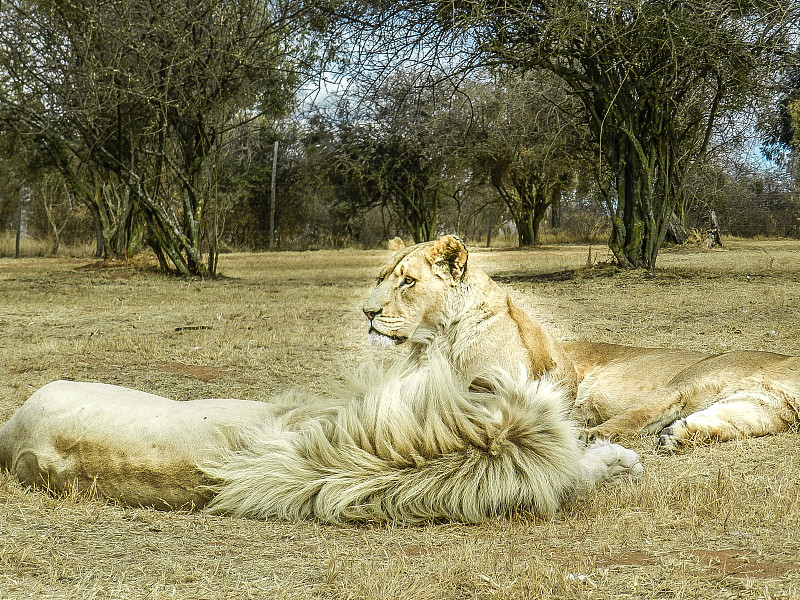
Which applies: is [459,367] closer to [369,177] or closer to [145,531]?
[145,531]

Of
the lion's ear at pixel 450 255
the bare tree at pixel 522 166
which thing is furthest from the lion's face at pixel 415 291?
the bare tree at pixel 522 166

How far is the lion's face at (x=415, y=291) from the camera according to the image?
4586mm

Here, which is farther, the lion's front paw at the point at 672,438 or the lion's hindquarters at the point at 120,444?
the lion's front paw at the point at 672,438

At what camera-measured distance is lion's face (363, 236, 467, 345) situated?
4586 millimetres

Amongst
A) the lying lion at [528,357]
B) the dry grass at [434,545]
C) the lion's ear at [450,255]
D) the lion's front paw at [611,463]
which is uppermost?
the lion's ear at [450,255]

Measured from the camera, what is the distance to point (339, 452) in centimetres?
336

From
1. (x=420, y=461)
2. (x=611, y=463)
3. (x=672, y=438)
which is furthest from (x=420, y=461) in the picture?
(x=672, y=438)

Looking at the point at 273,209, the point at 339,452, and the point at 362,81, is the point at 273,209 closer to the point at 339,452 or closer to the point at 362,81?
the point at 362,81

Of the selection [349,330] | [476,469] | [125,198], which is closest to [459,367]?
[476,469]

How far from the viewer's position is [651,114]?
14.5 meters

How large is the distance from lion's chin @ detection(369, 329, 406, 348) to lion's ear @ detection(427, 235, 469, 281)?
1.55 ft

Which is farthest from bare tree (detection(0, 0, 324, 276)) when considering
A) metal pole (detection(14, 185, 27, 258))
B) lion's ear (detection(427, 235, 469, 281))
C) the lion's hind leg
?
metal pole (detection(14, 185, 27, 258))

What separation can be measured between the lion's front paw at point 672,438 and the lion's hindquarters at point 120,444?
82.7 inches

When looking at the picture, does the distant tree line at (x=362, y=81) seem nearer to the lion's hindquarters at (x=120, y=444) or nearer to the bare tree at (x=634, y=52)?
the bare tree at (x=634, y=52)
